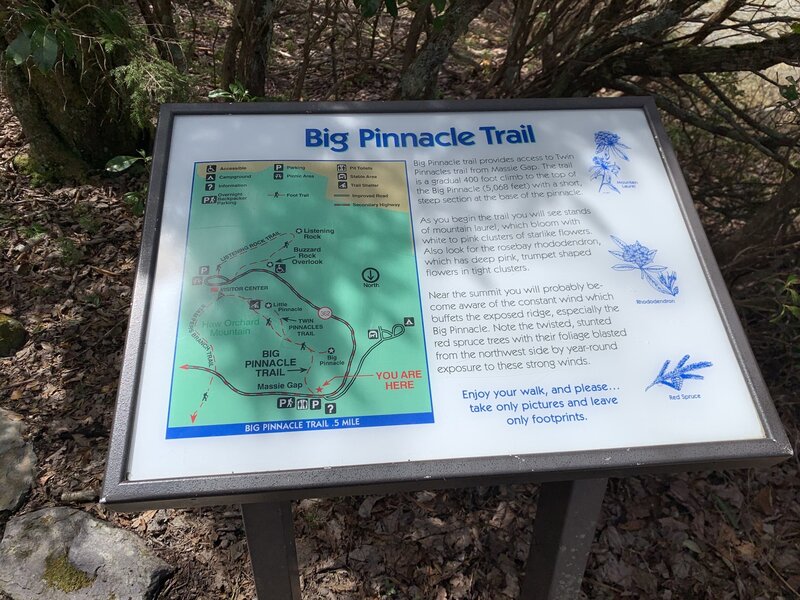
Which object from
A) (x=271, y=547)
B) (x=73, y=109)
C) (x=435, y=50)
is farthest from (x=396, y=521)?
(x=73, y=109)

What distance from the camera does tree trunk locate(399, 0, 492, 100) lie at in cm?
279

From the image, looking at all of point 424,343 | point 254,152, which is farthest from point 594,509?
point 254,152

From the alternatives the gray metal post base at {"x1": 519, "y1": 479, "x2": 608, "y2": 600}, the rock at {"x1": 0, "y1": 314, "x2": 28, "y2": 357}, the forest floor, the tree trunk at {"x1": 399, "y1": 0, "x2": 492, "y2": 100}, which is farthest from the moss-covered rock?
the tree trunk at {"x1": 399, "y1": 0, "x2": 492, "y2": 100}

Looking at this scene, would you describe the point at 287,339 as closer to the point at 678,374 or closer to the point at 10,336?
the point at 678,374

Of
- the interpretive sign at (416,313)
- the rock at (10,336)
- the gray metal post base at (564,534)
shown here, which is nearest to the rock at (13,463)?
the rock at (10,336)

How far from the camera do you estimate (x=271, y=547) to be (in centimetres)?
155

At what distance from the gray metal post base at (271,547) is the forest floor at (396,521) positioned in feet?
2.45

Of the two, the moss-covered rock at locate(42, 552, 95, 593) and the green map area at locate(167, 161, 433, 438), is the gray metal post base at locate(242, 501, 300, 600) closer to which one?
the green map area at locate(167, 161, 433, 438)

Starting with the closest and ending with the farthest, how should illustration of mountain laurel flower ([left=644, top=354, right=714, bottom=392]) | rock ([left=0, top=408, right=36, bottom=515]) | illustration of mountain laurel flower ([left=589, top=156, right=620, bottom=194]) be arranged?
illustration of mountain laurel flower ([left=644, top=354, right=714, bottom=392]) → illustration of mountain laurel flower ([left=589, top=156, right=620, bottom=194]) → rock ([left=0, top=408, right=36, bottom=515])

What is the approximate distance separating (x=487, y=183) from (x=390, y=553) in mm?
1628

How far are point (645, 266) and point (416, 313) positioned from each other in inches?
25.5

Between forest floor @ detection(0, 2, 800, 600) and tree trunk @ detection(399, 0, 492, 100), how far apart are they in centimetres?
183

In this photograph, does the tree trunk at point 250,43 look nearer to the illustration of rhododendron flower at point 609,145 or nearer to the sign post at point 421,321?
the sign post at point 421,321

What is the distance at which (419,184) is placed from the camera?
1703 mm
